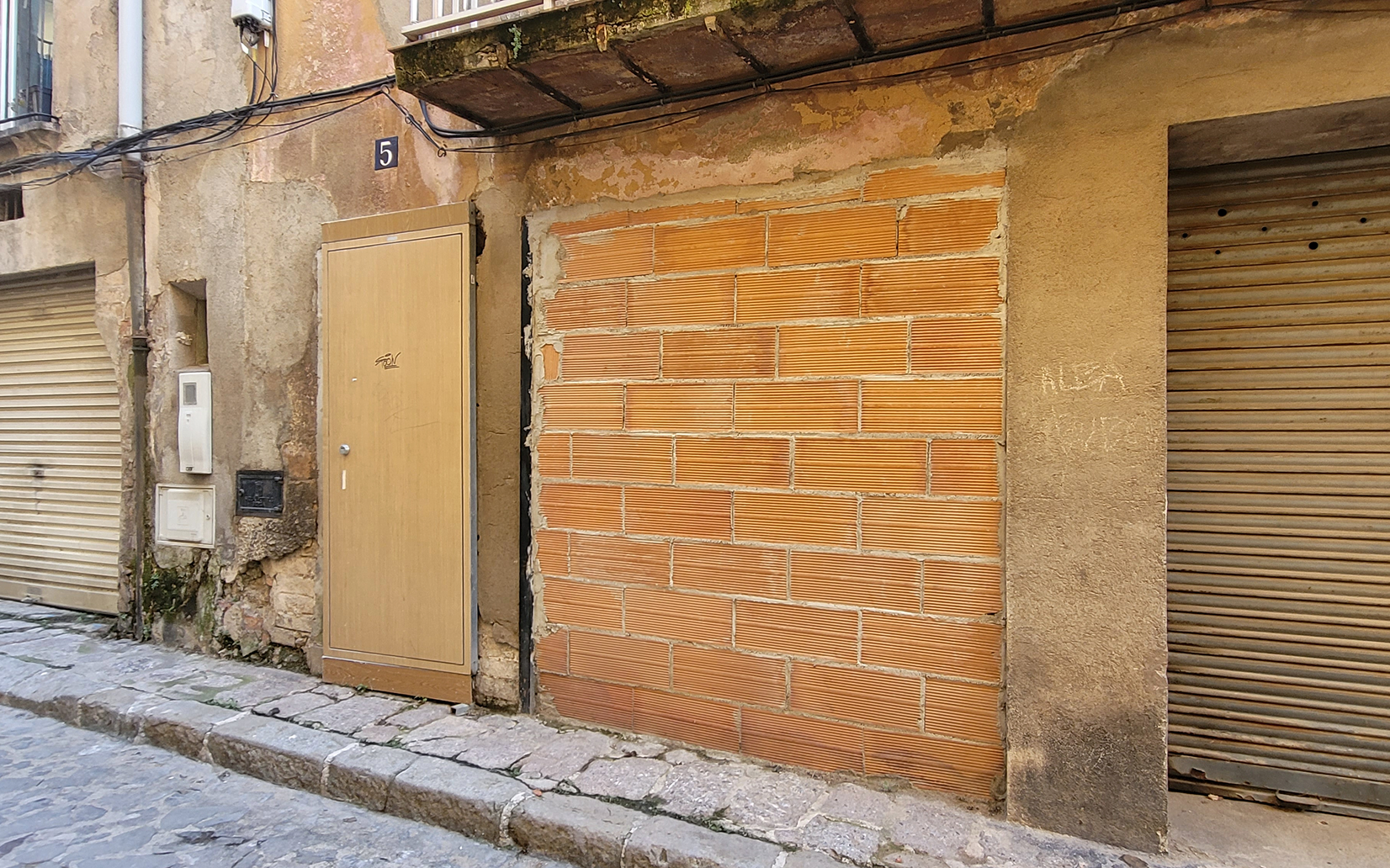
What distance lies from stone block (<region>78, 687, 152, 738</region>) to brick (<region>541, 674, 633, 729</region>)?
2.45 metres

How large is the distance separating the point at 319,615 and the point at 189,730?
989mm

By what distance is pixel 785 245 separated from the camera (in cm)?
355

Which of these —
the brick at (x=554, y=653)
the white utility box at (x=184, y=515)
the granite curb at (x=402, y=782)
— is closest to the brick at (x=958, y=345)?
the granite curb at (x=402, y=782)

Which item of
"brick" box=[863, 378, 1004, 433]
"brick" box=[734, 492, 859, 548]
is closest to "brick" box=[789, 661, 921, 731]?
"brick" box=[734, 492, 859, 548]

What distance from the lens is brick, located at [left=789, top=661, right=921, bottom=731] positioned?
10.8 feet

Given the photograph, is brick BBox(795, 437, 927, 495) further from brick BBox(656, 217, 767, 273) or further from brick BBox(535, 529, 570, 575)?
brick BBox(535, 529, 570, 575)

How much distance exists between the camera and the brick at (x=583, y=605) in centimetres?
397

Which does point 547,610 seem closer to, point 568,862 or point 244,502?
point 568,862

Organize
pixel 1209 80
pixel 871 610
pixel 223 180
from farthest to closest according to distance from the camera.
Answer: pixel 223 180 < pixel 871 610 < pixel 1209 80

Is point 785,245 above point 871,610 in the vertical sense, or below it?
above

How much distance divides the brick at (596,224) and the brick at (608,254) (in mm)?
28

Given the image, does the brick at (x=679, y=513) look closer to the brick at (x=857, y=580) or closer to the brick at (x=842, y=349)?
the brick at (x=857, y=580)

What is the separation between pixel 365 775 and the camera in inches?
141

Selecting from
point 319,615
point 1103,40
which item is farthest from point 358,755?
point 1103,40
